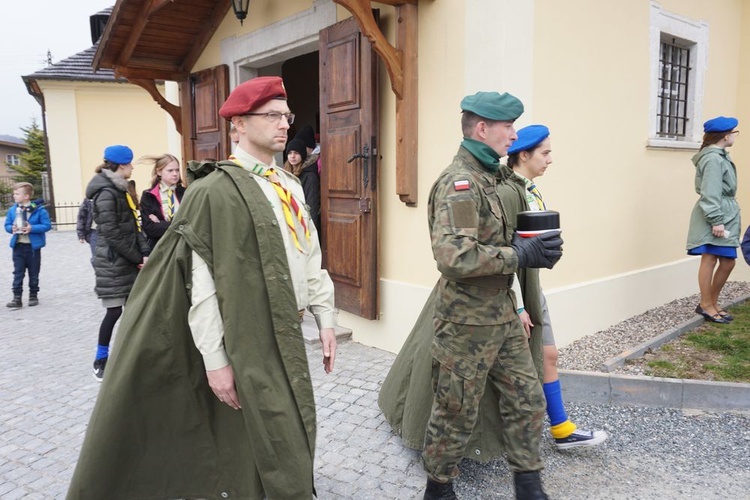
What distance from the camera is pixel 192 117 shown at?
834 centimetres

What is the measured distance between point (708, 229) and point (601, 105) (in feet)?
5.52

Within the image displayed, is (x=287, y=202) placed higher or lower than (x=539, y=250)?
higher

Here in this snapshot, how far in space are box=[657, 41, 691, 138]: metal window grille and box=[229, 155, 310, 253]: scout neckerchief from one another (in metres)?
5.71

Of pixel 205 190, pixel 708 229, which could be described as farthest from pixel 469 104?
pixel 708 229

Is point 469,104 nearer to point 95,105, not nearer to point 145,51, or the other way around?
point 145,51

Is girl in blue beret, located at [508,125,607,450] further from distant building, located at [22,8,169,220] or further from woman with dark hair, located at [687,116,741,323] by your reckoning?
distant building, located at [22,8,169,220]

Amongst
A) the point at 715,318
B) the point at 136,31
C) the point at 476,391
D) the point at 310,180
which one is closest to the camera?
the point at 476,391

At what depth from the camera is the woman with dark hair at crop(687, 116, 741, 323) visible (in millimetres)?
5723

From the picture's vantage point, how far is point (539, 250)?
2566mm

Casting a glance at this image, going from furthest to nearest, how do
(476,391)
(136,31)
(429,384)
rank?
→ (136,31)
(429,384)
(476,391)

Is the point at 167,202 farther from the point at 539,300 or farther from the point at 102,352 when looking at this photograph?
the point at 539,300

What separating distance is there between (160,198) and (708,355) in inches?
201

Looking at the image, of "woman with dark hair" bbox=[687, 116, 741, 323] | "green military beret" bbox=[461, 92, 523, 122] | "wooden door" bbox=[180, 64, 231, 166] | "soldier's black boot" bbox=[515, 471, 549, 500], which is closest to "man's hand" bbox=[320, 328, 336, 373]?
"soldier's black boot" bbox=[515, 471, 549, 500]

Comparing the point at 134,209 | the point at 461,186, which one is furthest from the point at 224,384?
the point at 134,209
